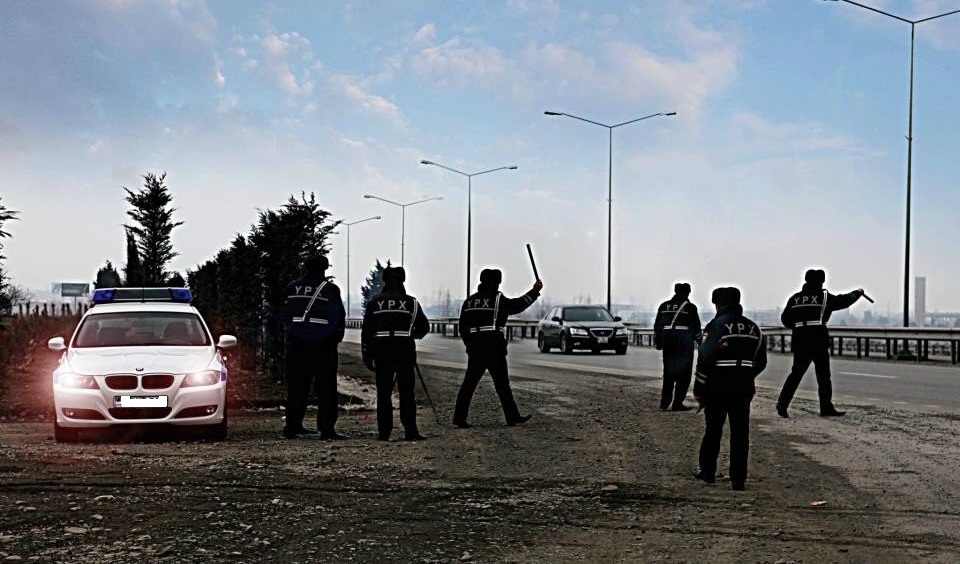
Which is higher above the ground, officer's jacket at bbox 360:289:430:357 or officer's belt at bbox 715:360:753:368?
officer's jacket at bbox 360:289:430:357

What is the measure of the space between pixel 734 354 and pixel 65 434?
6.72m

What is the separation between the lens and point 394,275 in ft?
38.4

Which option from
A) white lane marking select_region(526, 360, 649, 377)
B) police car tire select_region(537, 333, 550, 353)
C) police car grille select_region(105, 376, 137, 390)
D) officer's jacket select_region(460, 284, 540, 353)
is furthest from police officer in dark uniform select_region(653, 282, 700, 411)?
police car tire select_region(537, 333, 550, 353)

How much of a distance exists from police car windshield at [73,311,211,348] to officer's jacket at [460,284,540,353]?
9.40 feet

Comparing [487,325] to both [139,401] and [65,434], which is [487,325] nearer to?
[139,401]

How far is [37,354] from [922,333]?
2275 cm

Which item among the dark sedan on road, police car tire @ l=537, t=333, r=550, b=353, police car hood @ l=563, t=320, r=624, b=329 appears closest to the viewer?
the dark sedan on road

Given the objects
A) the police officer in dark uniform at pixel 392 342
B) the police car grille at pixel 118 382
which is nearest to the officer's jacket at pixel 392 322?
the police officer in dark uniform at pixel 392 342

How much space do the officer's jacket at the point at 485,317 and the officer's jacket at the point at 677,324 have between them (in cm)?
292

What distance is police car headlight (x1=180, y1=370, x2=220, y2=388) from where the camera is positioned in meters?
11.4

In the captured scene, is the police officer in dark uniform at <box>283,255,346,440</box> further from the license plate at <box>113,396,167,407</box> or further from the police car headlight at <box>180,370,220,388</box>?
the license plate at <box>113,396,167,407</box>

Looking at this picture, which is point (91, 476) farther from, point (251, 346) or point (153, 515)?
point (251, 346)

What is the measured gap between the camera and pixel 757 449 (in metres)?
11.0

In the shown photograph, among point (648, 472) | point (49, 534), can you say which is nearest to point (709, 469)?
point (648, 472)
